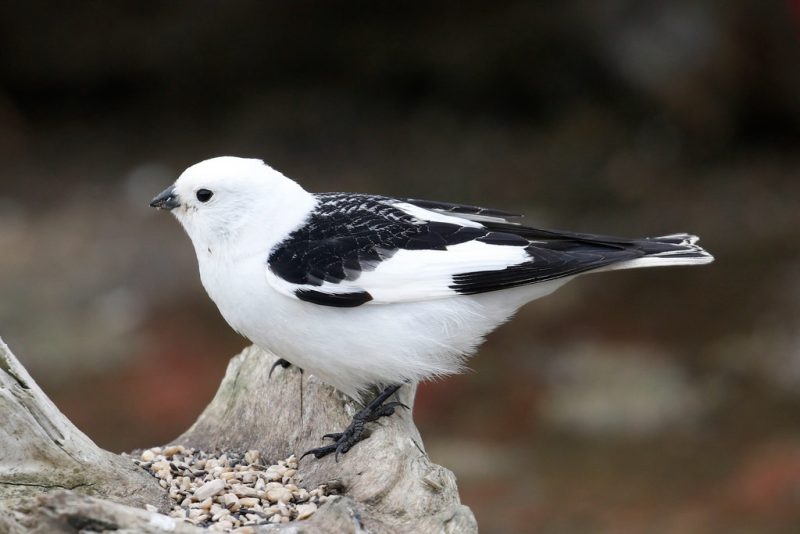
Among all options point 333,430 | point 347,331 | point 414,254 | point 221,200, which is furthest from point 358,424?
point 221,200

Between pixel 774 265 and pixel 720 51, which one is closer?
pixel 774 265

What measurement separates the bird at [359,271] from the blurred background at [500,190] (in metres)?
3.48

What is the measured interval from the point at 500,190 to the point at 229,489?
7311 mm

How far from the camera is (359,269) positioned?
3.90m

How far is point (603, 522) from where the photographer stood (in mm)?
7082

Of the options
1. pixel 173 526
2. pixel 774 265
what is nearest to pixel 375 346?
pixel 173 526

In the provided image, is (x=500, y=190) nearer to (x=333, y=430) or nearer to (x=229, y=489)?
(x=333, y=430)

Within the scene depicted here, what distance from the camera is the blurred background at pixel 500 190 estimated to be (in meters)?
7.90

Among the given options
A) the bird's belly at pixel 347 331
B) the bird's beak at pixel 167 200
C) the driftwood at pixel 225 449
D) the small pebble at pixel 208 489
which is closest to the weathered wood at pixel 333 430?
the driftwood at pixel 225 449

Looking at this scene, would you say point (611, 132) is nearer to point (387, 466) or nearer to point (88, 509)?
point (387, 466)

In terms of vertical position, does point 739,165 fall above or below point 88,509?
above

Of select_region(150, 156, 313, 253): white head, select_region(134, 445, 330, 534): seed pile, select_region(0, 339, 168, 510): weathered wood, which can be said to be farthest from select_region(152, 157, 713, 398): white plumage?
select_region(0, 339, 168, 510): weathered wood

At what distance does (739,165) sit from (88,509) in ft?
29.8

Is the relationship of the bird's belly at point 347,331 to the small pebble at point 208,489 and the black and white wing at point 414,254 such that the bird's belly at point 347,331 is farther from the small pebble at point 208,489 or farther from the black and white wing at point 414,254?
the small pebble at point 208,489
